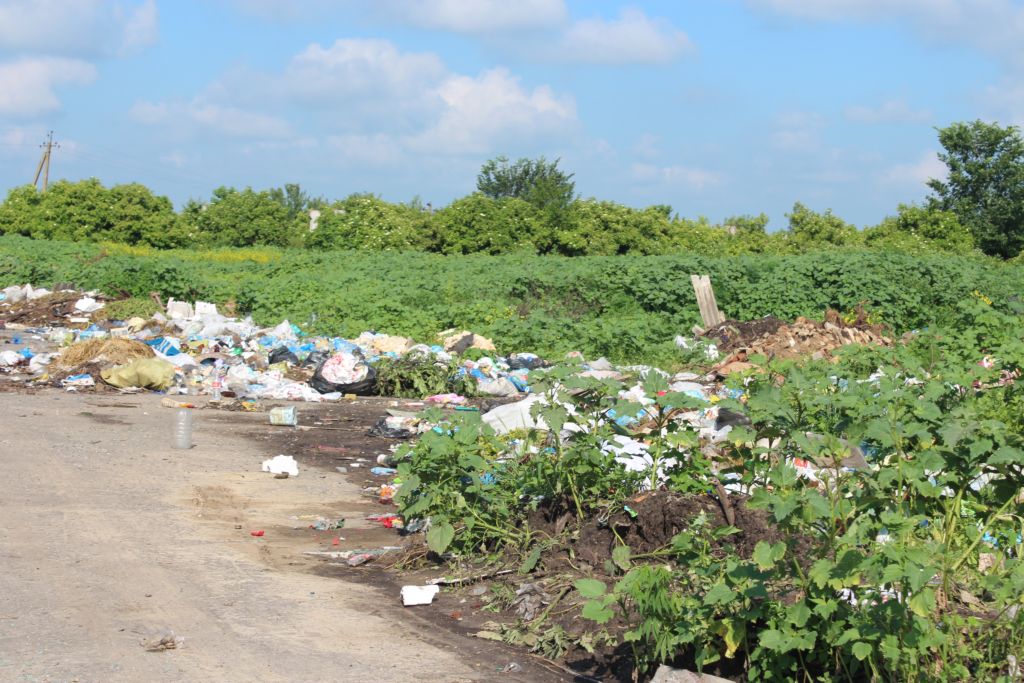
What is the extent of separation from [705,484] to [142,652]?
2.73 m

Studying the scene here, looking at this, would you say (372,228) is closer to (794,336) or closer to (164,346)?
(164,346)

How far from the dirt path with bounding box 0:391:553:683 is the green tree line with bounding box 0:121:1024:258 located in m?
22.0

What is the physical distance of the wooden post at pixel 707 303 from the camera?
1738 centimetres

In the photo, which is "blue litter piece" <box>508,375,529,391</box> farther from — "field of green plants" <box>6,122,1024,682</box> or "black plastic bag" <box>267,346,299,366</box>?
"black plastic bag" <box>267,346,299,366</box>

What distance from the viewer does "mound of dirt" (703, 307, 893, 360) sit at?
14.5 m

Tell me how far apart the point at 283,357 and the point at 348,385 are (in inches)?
76.1

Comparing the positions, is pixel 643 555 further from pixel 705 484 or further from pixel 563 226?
pixel 563 226

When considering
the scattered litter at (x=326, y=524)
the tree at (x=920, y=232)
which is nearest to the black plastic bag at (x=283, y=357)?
the scattered litter at (x=326, y=524)

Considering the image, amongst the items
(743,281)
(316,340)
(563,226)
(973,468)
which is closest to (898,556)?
(973,468)

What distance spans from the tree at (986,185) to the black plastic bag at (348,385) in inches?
1259

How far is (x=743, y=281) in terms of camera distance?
18250 millimetres

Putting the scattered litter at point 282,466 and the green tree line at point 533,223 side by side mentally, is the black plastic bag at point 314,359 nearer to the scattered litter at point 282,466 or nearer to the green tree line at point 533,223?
the scattered litter at point 282,466

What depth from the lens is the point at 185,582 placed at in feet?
17.9

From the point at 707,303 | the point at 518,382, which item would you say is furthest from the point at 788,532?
the point at 707,303
